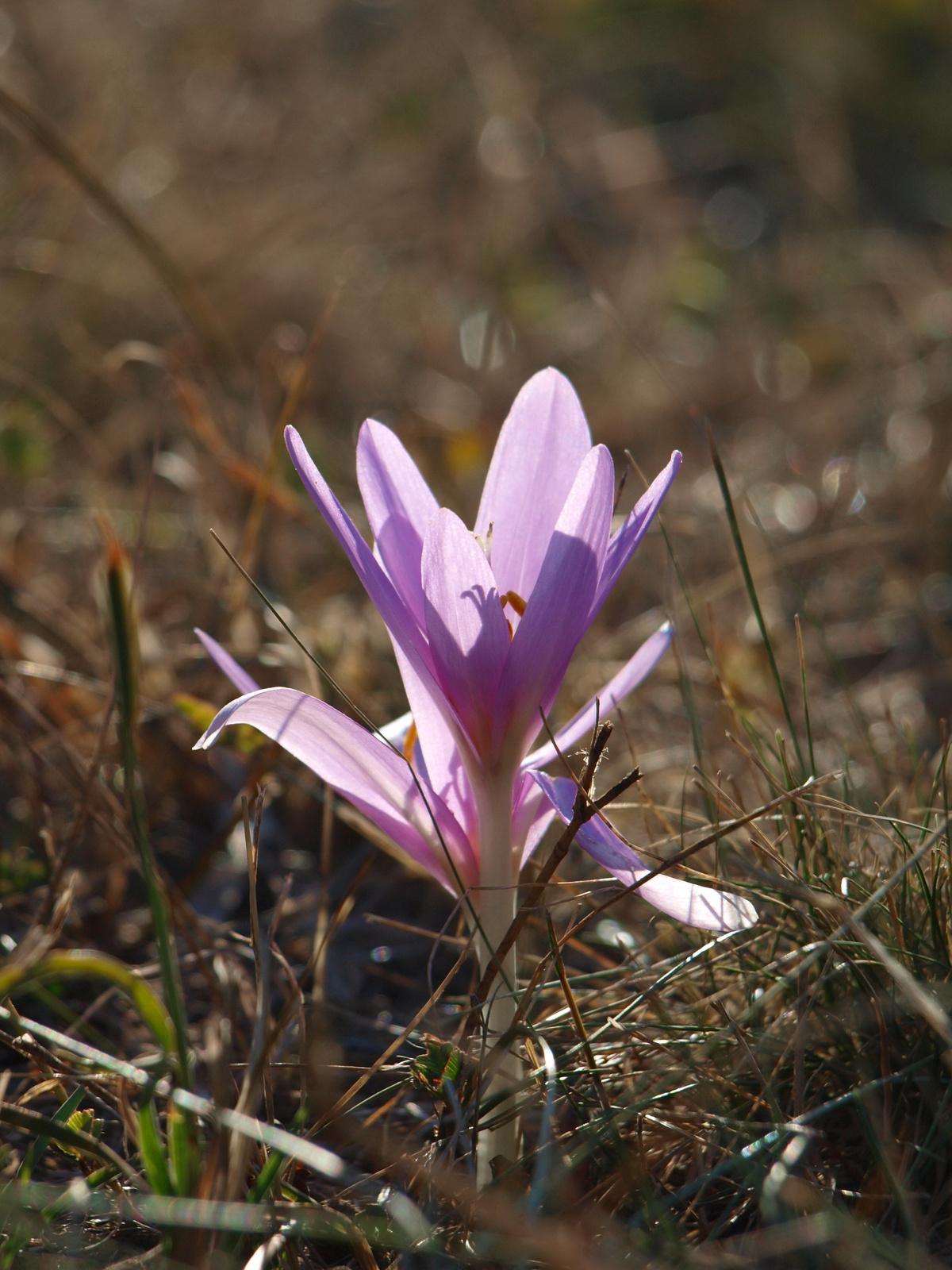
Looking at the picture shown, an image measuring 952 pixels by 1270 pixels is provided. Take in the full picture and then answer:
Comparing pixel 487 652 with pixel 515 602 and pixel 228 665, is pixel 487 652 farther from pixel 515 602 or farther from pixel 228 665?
pixel 228 665

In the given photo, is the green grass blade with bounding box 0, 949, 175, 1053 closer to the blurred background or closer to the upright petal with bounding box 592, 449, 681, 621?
the upright petal with bounding box 592, 449, 681, 621

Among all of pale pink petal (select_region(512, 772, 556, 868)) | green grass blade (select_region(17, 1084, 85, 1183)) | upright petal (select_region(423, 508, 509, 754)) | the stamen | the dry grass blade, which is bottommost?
green grass blade (select_region(17, 1084, 85, 1183))

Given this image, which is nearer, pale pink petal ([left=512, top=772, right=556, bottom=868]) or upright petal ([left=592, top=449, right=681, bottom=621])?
upright petal ([left=592, top=449, right=681, bottom=621])

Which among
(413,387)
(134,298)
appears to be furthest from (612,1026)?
(134,298)

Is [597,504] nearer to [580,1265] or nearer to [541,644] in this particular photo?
[541,644]

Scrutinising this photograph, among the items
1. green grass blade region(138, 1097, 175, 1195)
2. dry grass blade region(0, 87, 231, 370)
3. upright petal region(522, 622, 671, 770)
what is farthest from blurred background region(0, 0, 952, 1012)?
green grass blade region(138, 1097, 175, 1195)
